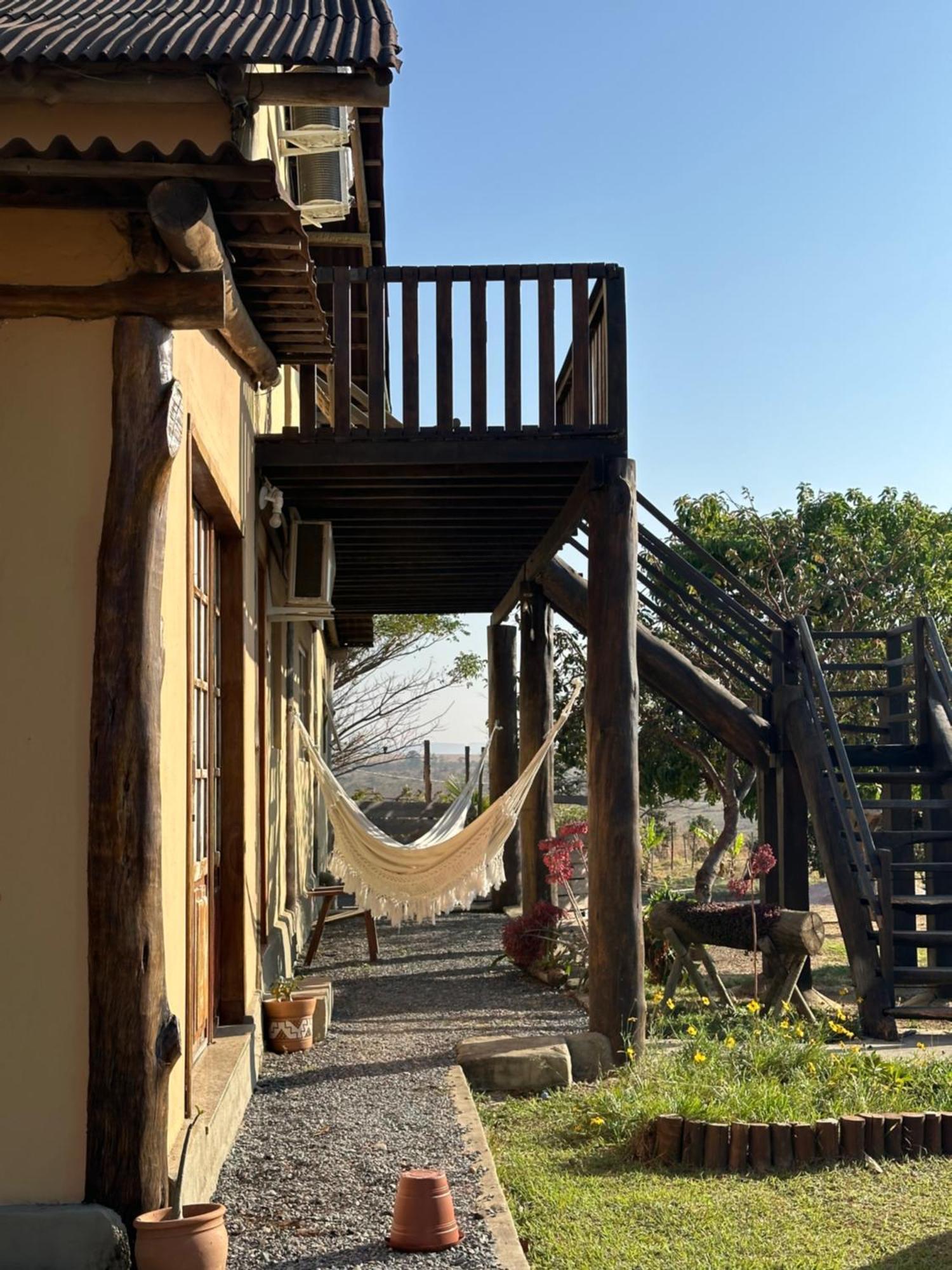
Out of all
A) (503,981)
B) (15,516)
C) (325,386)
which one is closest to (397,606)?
(325,386)

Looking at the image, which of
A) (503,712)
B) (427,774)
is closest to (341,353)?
(503,712)

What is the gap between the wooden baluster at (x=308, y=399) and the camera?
6629mm

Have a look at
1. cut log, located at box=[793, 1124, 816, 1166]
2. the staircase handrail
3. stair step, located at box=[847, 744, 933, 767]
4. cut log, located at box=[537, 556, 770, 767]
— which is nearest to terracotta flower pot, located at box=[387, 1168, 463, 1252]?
cut log, located at box=[793, 1124, 816, 1166]

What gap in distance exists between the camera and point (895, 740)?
29.9ft

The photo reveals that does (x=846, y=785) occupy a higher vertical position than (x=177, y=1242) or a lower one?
higher

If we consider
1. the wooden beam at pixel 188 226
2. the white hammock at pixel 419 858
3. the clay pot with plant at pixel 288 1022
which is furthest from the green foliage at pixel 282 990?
the wooden beam at pixel 188 226

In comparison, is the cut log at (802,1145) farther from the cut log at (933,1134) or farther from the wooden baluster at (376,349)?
the wooden baluster at (376,349)

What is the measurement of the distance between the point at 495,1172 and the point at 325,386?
6.15m

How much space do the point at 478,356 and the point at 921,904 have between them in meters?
3.43

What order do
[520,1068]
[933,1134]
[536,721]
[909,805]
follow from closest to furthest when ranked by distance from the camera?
[933,1134]
[520,1068]
[909,805]
[536,721]

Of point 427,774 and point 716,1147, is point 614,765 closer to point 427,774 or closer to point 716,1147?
point 716,1147

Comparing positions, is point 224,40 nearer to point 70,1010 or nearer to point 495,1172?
point 70,1010

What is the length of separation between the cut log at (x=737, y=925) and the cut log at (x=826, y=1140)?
6.80ft

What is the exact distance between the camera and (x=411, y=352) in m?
6.37
